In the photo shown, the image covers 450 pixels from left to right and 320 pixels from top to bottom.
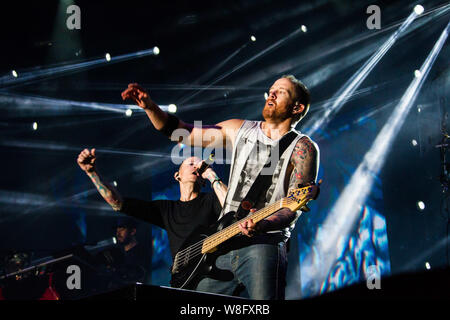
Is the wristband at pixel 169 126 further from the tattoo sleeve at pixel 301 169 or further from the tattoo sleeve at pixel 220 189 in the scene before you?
the tattoo sleeve at pixel 220 189

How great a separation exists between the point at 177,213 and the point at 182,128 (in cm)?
119

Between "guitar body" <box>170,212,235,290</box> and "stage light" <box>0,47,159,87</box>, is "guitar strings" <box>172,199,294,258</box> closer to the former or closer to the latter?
"guitar body" <box>170,212,235,290</box>

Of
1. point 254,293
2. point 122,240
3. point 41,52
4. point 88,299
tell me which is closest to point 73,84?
point 41,52

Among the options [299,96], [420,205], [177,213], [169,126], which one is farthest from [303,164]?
[420,205]

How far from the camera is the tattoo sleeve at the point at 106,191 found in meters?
3.56

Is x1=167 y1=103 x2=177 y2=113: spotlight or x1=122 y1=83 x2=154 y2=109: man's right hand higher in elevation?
x1=167 y1=103 x2=177 y2=113: spotlight

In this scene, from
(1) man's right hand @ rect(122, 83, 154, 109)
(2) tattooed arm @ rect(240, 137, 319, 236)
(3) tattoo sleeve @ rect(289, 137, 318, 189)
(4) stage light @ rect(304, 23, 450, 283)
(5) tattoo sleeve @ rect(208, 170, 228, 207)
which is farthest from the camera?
(4) stage light @ rect(304, 23, 450, 283)

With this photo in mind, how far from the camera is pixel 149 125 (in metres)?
8.97

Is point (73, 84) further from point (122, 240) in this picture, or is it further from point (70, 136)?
point (122, 240)

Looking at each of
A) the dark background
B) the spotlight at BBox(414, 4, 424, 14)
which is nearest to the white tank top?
the dark background

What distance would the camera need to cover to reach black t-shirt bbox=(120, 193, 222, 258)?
12.4 ft

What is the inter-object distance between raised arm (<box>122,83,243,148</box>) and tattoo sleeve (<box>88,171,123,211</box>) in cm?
74
